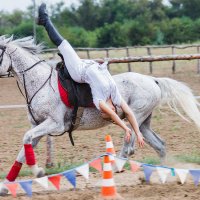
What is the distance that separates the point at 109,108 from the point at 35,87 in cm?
101

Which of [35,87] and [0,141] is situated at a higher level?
[35,87]

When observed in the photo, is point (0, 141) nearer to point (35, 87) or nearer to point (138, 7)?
point (35, 87)

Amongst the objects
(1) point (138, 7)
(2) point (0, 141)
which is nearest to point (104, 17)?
(1) point (138, 7)

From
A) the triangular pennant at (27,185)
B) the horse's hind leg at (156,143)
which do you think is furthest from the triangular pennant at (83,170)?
the horse's hind leg at (156,143)

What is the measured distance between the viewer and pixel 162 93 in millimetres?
7914

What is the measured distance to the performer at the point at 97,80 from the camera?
678 cm

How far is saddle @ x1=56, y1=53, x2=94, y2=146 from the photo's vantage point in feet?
23.3

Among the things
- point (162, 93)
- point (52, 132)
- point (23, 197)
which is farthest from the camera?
point (162, 93)

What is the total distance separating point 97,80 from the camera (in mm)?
6812

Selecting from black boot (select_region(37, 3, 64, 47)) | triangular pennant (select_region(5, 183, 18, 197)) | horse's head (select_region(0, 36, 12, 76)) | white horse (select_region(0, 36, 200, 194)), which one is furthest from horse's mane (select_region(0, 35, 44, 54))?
triangular pennant (select_region(5, 183, 18, 197))

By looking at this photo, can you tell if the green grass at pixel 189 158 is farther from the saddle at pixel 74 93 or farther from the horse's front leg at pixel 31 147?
the horse's front leg at pixel 31 147

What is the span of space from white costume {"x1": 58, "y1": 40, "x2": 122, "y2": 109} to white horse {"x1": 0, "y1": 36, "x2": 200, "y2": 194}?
351 millimetres

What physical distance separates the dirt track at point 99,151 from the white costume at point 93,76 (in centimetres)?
103

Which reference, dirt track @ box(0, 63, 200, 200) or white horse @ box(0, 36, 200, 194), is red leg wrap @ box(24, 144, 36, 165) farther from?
dirt track @ box(0, 63, 200, 200)
